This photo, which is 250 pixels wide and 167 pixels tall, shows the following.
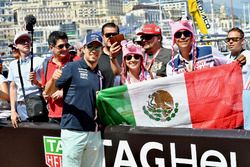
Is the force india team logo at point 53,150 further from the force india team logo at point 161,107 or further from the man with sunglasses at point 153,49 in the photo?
the man with sunglasses at point 153,49

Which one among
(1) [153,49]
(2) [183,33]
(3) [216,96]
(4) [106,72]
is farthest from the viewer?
(1) [153,49]

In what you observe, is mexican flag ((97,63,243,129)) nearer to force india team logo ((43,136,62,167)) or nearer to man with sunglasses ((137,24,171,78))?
force india team logo ((43,136,62,167))

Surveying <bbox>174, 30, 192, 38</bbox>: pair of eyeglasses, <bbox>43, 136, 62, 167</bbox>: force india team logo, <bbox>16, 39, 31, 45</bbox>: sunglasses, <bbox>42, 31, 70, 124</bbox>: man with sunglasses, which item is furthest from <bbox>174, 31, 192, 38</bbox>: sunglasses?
<bbox>16, 39, 31, 45</bbox>: sunglasses

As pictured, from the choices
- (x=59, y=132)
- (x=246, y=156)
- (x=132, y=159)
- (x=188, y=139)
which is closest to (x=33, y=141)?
(x=59, y=132)

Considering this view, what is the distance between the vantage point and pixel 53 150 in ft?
15.5

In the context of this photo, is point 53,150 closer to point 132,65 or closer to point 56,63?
point 56,63

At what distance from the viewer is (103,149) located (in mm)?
4395

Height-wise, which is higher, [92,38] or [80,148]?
[92,38]

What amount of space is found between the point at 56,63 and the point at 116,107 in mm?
778

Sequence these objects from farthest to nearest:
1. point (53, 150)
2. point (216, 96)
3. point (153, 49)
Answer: point (153, 49) < point (53, 150) < point (216, 96)

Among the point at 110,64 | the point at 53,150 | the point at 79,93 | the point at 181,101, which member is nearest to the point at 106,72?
the point at 110,64

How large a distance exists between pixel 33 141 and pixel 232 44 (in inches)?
89.7

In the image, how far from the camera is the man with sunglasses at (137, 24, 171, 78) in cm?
499

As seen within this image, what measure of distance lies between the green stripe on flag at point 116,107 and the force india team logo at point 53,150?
538mm
